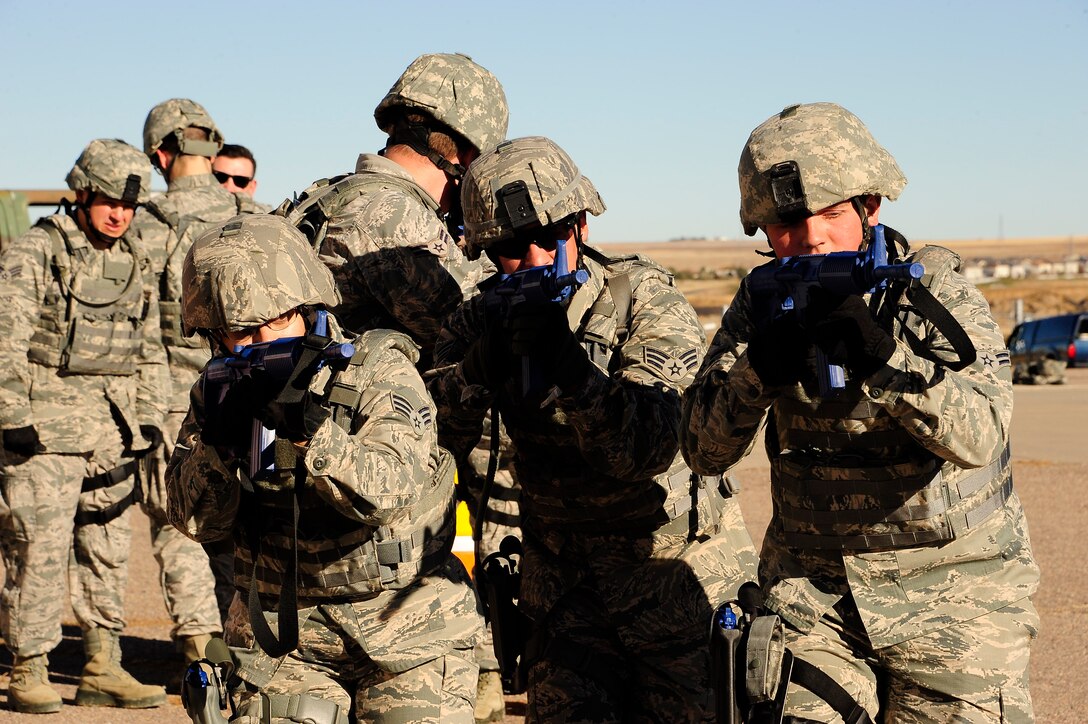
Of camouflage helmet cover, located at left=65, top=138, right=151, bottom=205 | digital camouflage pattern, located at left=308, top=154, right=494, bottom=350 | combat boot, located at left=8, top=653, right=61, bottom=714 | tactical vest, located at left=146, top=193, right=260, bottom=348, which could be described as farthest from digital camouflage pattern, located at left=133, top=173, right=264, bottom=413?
digital camouflage pattern, located at left=308, top=154, right=494, bottom=350

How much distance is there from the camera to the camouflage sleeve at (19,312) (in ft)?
22.3

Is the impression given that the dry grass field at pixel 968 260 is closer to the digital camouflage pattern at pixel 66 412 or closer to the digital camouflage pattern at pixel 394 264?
the digital camouflage pattern at pixel 394 264

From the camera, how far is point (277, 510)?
11.9 feet

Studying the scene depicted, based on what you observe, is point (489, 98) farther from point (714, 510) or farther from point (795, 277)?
point (795, 277)

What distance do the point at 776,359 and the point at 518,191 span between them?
1007 mm

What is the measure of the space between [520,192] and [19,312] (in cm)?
Answer: 379

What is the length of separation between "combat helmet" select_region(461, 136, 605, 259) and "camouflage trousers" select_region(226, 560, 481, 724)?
1.03 m

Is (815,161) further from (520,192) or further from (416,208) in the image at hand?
(416,208)

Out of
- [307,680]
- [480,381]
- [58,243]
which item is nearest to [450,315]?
[480,381]

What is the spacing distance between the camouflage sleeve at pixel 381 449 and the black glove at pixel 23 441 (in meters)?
3.77

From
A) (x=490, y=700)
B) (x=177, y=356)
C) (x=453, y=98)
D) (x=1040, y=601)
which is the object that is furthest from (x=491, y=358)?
(x=1040, y=601)

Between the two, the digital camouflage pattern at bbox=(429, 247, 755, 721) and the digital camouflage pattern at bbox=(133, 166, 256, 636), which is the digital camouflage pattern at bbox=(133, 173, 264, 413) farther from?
the digital camouflage pattern at bbox=(429, 247, 755, 721)

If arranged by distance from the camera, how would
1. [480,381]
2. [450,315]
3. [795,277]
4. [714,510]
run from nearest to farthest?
[795,277] → [480,381] → [714,510] → [450,315]

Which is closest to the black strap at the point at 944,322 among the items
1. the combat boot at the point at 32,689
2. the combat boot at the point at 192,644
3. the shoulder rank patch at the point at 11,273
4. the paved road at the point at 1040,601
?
the paved road at the point at 1040,601
